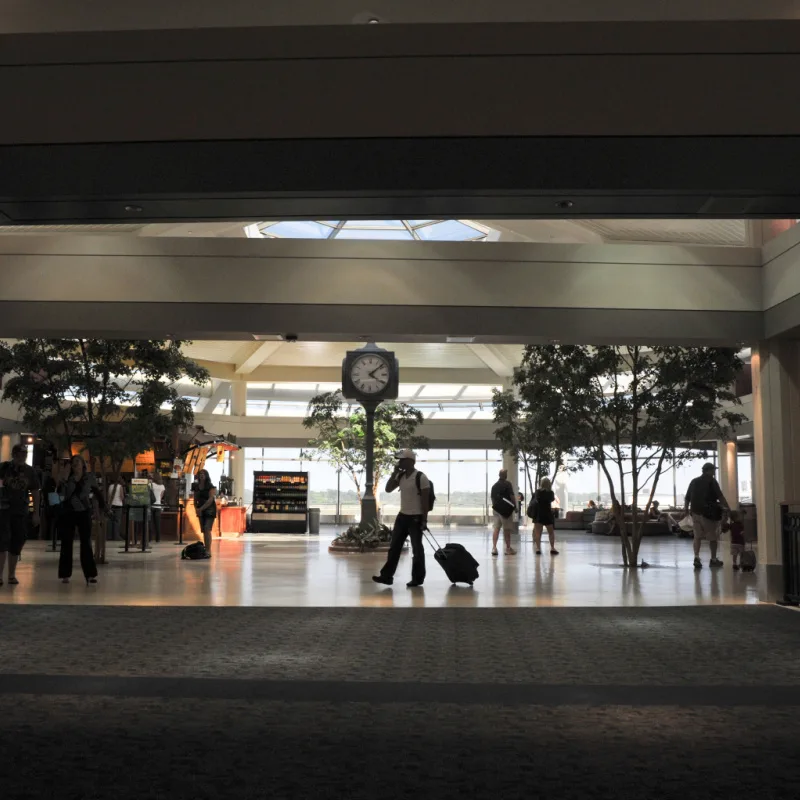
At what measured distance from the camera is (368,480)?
18250mm

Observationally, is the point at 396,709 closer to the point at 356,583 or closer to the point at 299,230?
the point at 356,583

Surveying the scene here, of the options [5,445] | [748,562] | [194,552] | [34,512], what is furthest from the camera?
[5,445]

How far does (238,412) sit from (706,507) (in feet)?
83.2

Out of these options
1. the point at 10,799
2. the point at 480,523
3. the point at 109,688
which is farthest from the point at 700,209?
the point at 480,523

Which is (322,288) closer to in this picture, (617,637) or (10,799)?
(617,637)

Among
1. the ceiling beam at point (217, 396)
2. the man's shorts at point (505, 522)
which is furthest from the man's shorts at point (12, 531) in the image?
the ceiling beam at point (217, 396)

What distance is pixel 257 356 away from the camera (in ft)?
115

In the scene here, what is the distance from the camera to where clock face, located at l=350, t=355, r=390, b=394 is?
60.1 ft

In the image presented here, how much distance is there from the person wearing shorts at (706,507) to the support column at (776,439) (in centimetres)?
379

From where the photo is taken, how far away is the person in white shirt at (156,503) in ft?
67.2

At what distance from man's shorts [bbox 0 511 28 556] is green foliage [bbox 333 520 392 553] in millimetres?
8208

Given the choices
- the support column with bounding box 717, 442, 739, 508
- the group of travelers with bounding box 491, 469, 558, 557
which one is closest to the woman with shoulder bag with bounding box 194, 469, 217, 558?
the group of travelers with bounding box 491, 469, 558, 557

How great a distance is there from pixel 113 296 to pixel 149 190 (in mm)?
5147

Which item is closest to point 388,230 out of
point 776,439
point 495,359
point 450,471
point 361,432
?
point 361,432
